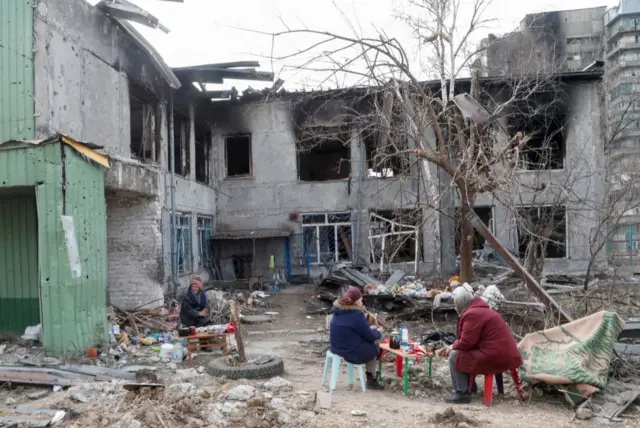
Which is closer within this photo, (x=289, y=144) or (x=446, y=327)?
(x=446, y=327)

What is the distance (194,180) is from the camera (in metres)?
16.9

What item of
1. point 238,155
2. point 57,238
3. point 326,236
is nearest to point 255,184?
point 238,155

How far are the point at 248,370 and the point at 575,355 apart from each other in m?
3.89

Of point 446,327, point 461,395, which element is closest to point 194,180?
point 446,327

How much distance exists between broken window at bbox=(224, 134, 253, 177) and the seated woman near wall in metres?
10.8

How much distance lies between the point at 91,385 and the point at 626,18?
131ft

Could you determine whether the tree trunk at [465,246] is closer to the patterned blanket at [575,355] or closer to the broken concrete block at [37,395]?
the patterned blanket at [575,355]

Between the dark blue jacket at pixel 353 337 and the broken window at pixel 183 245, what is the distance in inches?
351

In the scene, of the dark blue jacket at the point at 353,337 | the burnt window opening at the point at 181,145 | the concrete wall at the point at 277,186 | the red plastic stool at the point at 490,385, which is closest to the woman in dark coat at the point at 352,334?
the dark blue jacket at the point at 353,337

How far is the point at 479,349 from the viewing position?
5902mm

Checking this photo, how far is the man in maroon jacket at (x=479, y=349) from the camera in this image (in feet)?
19.1

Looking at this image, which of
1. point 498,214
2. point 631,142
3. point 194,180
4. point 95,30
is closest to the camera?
point 95,30

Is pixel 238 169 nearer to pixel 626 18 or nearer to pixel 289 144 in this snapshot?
pixel 289 144

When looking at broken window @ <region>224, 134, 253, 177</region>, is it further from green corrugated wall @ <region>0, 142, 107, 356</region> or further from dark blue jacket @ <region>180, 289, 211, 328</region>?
green corrugated wall @ <region>0, 142, 107, 356</region>
